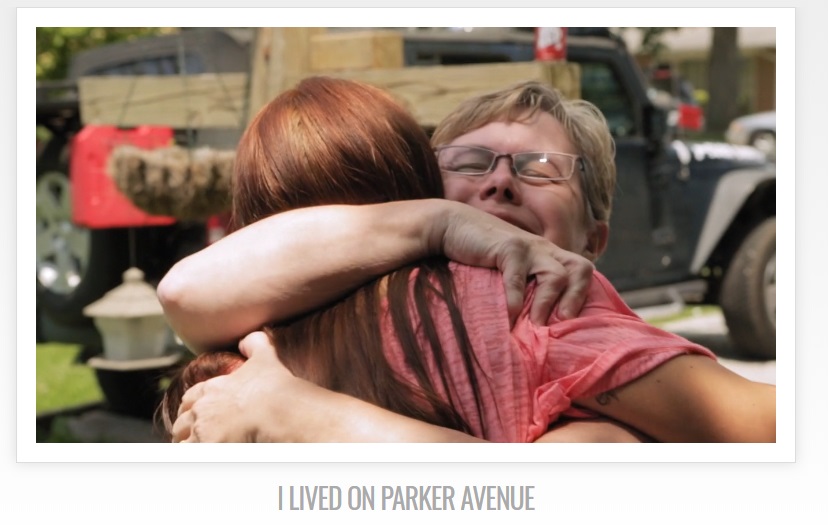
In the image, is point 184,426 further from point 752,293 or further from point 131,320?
point 752,293

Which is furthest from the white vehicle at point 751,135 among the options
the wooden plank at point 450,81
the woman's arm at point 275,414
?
the woman's arm at point 275,414

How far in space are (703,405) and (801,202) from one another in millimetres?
1668

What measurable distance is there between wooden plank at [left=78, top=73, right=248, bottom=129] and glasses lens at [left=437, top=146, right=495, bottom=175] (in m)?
2.61

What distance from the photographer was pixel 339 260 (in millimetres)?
1672

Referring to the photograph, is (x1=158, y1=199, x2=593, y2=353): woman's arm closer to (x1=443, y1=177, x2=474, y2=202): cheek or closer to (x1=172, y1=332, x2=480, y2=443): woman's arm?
(x1=172, y1=332, x2=480, y2=443): woman's arm

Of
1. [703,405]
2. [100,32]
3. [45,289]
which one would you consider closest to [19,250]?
[703,405]

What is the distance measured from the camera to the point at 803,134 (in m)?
3.06

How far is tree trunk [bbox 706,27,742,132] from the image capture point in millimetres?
6489

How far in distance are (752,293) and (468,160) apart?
16.2ft

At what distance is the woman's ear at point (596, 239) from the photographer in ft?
7.36

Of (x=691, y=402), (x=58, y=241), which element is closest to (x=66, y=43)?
(x=58, y=241)

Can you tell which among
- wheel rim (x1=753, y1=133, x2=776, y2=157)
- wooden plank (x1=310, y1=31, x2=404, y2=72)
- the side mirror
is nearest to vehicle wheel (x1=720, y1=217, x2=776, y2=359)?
wheel rim (x1=753, y1=133, x2=776, y2=157)

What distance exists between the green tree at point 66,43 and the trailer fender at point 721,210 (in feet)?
13.4
